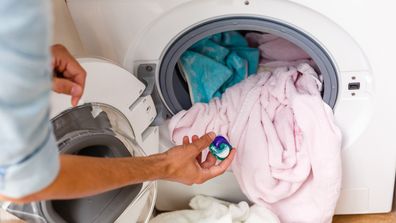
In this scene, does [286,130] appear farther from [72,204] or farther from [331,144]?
[72,204]

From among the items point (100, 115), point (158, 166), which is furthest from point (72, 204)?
point (158, 166)

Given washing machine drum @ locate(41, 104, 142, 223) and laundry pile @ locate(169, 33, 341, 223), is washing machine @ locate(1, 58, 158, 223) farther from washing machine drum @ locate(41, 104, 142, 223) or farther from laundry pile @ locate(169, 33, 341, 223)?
laundry pile @ locate(169, 33, 341, 223)

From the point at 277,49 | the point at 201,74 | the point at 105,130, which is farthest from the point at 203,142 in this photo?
the point at 277,49

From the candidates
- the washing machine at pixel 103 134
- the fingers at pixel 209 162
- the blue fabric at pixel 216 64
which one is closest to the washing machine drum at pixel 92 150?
the washing machine at pixel 103 134

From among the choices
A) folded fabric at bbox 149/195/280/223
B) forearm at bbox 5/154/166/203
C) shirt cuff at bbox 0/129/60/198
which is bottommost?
folded fabric at bbox 149/195/280/223

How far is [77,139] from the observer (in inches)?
34.6

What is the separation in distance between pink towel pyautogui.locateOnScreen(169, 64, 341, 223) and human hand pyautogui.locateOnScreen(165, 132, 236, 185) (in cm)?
13

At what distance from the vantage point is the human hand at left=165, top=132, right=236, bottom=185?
2.55ft

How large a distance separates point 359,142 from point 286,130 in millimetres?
162

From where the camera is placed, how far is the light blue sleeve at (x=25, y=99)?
1.37ft

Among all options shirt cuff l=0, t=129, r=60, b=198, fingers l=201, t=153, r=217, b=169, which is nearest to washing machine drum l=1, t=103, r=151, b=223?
fingers l=201, t=153, r=217, b=169

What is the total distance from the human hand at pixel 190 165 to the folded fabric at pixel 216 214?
0.22m

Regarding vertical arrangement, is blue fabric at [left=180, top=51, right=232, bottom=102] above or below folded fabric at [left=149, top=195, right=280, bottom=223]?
above

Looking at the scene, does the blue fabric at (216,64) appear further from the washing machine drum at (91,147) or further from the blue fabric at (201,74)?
the washing machine drum at (91,147)
